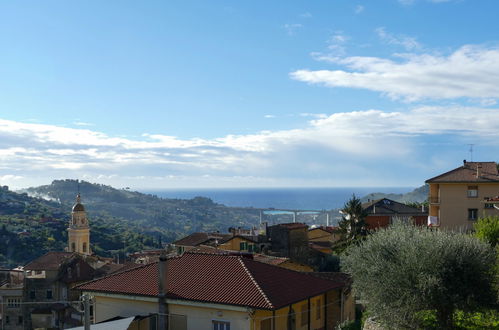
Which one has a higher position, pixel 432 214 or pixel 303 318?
pixel 432 214

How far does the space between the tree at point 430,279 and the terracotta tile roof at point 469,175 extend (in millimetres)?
27710

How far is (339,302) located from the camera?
78.0 feet

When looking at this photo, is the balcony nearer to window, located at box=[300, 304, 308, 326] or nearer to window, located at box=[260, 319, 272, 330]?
window, located at box=[300, 304, 308, 326]

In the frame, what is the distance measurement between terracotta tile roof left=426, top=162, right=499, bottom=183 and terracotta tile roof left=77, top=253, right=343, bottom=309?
2431cm

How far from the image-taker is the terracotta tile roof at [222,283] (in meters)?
18.7

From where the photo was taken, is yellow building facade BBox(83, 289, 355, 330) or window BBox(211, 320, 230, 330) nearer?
yellow building facade BBox(83, 289, 355, 330)

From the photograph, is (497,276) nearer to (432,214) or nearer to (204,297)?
(204,297)

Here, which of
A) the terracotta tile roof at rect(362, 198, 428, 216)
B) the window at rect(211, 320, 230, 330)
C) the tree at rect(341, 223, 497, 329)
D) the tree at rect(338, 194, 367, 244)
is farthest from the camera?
the terracotta tile roof at rect(362, 198, 428, 216)

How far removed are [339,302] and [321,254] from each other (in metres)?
25.7

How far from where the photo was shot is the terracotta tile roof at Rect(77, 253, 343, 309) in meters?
18.7

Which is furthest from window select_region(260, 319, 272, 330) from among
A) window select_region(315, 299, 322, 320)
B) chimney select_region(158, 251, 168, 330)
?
window select_region(315, 299, 322, 320)

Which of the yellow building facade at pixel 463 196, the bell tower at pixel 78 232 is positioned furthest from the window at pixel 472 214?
the bell tower at pixel 78 232

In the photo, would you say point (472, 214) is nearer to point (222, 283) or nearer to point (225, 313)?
point (222, 283)

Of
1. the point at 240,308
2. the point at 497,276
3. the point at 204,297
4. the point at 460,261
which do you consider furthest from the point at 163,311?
the point at 497,276
